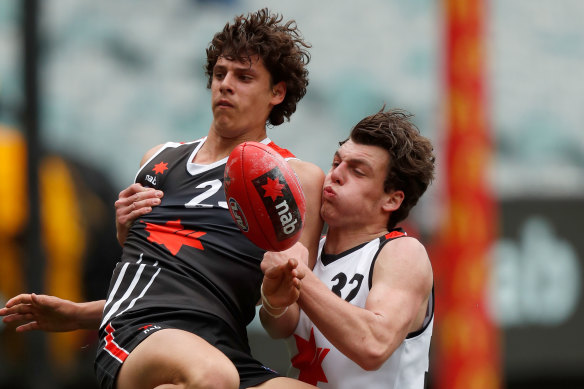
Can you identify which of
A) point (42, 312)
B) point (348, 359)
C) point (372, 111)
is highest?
point (372, 111)

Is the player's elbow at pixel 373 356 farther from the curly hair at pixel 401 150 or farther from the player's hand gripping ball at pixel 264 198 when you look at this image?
the curly hair at pixel 401 150

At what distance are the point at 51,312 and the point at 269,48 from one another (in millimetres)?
1419

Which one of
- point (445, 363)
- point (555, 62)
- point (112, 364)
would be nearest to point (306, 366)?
point (112, 364)

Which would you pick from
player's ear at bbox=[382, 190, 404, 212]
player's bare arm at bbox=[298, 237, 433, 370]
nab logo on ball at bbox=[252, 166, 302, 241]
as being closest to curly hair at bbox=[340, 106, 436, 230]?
player's ear at bbox=[382, 190, 404, 212]

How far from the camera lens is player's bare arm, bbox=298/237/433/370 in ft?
11.1

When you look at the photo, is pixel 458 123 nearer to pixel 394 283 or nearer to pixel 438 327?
pixel 438 327

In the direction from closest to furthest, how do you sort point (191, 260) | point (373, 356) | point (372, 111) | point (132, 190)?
point (373, 356), point (191, 260), point (132, 190), point (372, 111)

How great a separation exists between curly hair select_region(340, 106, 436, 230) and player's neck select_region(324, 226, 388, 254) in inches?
3.7

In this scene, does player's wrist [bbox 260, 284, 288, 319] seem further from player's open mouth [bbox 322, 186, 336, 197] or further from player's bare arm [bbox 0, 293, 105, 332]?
player's bare arm [bbox 0, 293, 105, 332]

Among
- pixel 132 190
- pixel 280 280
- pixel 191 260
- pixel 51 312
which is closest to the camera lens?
pixel 280 280

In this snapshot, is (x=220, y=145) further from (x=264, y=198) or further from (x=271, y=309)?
(x=271, y=309)

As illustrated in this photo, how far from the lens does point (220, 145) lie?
393cm

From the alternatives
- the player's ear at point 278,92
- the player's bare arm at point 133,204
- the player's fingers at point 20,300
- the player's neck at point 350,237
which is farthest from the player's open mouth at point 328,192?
A: the player's fingers at point 20,300

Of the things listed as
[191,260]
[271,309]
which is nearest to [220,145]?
[191,260]
